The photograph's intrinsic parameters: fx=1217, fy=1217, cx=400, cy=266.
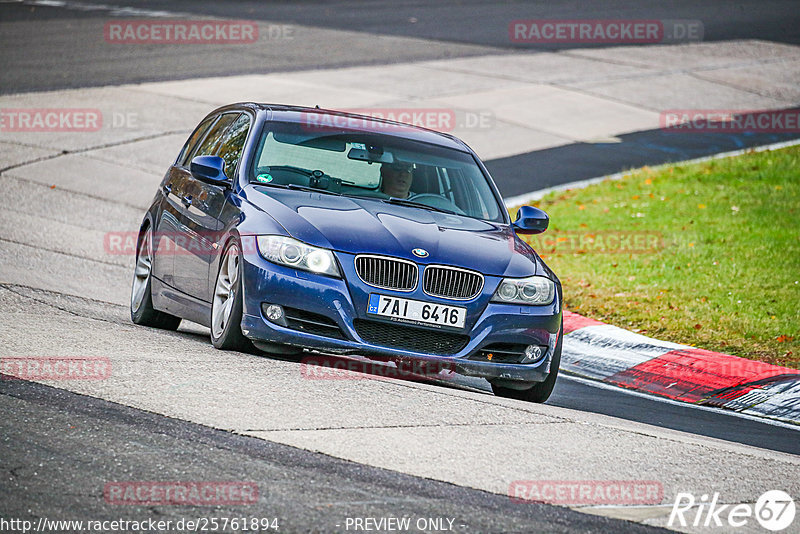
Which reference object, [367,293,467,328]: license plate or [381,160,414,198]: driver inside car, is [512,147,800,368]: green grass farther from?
[367,293,467,328]: license plate

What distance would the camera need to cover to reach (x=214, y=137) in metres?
9.36

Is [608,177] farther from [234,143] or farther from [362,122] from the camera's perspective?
[234,143]

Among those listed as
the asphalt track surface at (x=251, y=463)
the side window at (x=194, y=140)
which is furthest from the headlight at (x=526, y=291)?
the side window at (x=194, y=140)

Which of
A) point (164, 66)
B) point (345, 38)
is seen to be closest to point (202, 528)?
point (164, 66)

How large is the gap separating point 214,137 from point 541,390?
3.29 meters

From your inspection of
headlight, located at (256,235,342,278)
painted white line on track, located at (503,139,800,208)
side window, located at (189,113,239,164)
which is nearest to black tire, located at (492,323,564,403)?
headlight, located at (256,235,342,278)

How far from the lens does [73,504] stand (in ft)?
14.9

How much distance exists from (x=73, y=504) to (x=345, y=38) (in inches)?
982

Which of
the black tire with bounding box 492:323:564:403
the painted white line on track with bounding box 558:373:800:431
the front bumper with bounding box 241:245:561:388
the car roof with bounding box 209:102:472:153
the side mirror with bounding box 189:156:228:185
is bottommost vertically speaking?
the painted white line on track with bounding box 558:373:800:431

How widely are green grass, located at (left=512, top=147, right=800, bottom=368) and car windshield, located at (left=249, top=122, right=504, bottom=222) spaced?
8.94 ft

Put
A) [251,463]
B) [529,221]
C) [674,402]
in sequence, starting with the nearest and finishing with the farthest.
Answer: [251,463]
[529,221]
[674,402]

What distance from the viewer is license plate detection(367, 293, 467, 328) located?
716 centimetres

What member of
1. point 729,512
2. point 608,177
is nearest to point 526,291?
point 729,512

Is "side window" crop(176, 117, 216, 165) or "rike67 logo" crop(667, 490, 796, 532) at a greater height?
"side window" crop(176, 117, 216, 165)
